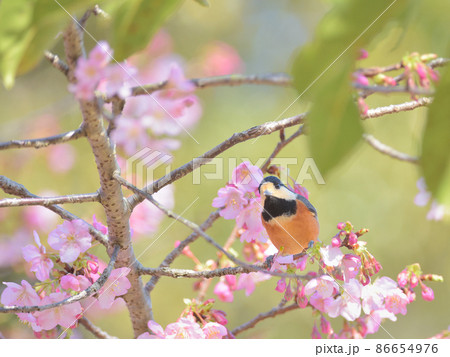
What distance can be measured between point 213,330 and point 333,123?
551 mm

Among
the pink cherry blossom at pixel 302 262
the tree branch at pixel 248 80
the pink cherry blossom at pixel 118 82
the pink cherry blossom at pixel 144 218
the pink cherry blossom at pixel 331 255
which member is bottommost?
the pink cherry blossom at pixel 144 218

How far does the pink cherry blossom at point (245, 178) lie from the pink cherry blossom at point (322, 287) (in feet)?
0.54

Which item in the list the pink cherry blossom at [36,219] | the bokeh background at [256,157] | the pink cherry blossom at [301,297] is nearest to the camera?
the pink cherry blossom at [301,297]

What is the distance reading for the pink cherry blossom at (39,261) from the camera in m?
0.69

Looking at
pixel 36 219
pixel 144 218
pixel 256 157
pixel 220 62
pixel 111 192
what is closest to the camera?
pixel 111 192

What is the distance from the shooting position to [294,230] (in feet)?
2.75

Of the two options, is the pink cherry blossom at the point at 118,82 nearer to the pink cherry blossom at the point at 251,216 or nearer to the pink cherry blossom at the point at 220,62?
the pink cherry blossom at the point at 251,216

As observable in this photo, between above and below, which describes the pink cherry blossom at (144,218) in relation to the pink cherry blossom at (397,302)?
below

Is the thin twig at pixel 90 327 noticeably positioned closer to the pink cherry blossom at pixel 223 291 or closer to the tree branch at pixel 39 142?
the pink cherry blossom at pixel 223 291

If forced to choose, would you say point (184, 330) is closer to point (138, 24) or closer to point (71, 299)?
point (71, 299)

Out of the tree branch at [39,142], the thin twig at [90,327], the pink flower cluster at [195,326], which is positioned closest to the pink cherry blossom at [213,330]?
the pink flower cluster at [195,326]

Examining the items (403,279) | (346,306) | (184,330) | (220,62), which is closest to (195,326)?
(184,330)

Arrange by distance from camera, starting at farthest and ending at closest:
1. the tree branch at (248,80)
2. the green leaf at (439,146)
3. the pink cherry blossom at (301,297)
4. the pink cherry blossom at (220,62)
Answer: the pink cherry blossom at (220,62)
the pink cherry blossom at (301,297)
the tree branch at (248,80)
the green leaf at (439,146)

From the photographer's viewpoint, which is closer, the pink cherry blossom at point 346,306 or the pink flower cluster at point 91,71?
the pink flower cluster at point 91,71
